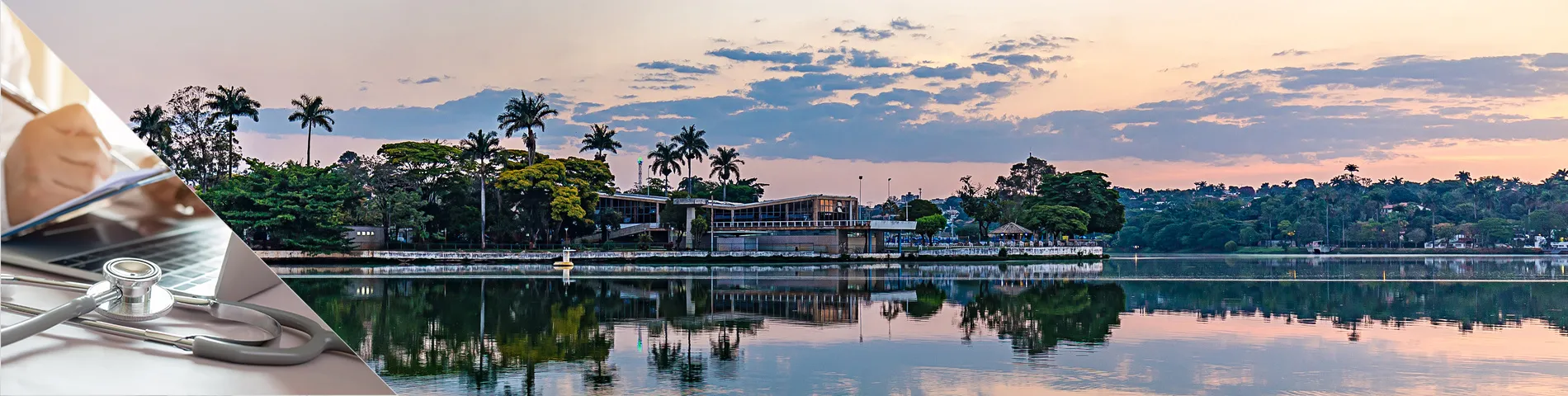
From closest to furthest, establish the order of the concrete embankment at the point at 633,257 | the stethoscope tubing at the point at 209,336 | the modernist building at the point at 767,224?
the stethoscope tubing at the point at 209,336 → the concrete embankment at the point at 633,257 → the modernist building at the point at 767,224

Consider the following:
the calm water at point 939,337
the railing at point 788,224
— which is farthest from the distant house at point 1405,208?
the calm water at point 939,337

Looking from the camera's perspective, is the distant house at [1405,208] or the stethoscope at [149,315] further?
the distant house at [1405,208]

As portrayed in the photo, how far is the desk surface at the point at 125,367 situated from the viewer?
1031 millimetres

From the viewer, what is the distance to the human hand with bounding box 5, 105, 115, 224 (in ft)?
3.49

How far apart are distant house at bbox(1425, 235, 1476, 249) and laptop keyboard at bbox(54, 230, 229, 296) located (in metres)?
113

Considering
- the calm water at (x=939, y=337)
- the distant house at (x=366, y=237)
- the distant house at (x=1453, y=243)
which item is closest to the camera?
the calm water at (x=939, y=337)

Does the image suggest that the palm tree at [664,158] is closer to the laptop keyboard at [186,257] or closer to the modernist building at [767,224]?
the modernist building at [767,224]

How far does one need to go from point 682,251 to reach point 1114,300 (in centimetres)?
2726

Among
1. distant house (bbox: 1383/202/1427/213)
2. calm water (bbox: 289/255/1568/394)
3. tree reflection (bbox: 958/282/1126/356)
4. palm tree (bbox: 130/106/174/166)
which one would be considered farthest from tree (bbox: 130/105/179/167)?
distant house (bbox: 1383/202/1427/213)

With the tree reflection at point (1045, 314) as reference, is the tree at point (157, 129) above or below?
above

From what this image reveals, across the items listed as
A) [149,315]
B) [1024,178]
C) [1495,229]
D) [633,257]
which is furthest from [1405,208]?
[149,315]

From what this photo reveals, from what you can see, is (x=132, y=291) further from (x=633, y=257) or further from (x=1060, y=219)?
(x=1060, y=219)

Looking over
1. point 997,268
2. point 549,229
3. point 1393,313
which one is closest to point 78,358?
point 1393,313

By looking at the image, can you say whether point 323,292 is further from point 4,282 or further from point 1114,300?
point 4,282
